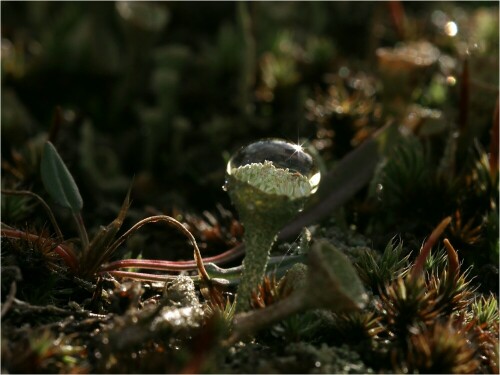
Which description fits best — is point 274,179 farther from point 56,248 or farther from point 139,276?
point 56,248

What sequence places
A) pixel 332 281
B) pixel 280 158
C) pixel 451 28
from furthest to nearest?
1. pixel 451 28
2. pixel 280 158
3. pixel 332 281

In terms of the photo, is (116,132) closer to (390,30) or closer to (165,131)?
(165,131)

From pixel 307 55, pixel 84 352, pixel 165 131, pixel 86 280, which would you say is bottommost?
pixel 84 352

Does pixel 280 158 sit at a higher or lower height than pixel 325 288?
higher

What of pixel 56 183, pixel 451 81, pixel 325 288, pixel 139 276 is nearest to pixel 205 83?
pixel 451 81

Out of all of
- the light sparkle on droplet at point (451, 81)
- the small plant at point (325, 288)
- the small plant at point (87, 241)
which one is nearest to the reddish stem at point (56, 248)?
the small plant at point (87, 241)

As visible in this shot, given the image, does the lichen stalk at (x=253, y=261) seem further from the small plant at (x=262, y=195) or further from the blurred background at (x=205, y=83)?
the blurred background at (x=205, y=83)

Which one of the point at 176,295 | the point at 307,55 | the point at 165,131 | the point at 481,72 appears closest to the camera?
the point at 176,295

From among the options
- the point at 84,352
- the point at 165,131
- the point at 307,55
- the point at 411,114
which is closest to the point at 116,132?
the point at 165,131
